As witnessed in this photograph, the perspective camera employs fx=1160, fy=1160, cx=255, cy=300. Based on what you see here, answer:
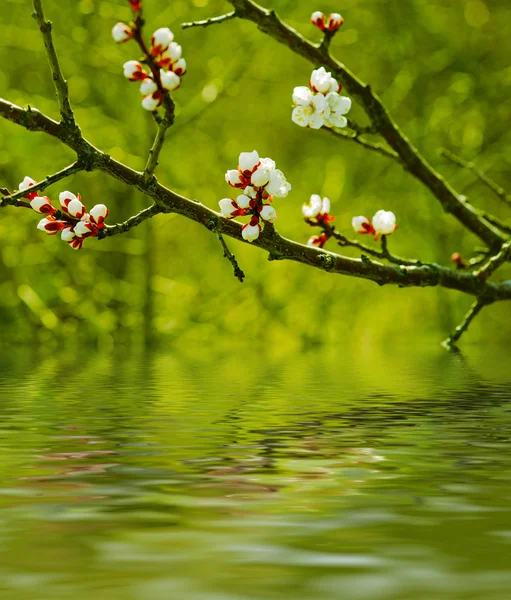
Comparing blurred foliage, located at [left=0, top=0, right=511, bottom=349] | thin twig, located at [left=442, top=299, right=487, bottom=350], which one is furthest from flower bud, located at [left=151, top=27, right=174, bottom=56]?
blurred foliage, located at [left=0, top=0, right=511, bottom=349]

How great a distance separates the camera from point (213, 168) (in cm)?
648

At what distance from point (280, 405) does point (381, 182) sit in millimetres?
3987

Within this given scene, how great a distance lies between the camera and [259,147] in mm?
6559

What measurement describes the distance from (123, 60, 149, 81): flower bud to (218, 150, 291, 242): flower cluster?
1.33 feet

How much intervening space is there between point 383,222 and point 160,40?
1.46 m

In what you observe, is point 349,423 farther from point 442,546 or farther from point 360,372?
point 360,372

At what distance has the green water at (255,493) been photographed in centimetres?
98

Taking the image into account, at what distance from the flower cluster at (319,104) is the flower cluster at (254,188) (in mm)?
606

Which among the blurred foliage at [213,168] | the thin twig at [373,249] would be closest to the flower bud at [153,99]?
the thin twig at [373,249]

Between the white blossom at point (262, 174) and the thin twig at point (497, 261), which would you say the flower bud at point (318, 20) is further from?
the white blossom at point (262, 174)

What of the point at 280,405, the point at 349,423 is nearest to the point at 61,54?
the point at 280,405

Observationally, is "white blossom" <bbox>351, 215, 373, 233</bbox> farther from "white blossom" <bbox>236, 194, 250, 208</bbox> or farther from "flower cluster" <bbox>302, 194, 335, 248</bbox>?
"white blossom" <bbox>236, 194, 250, 208</bbox>

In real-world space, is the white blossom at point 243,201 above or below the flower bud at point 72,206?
above

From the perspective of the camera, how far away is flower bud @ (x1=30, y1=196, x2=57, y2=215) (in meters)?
2.31
